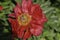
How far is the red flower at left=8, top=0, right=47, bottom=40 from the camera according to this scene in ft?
5.49

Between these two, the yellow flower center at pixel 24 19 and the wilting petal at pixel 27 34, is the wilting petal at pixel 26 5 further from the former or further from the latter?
the wilting petal at pixel 27 34

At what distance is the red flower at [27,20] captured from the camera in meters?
1.67

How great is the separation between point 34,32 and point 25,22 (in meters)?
0.10

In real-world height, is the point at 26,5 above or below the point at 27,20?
above

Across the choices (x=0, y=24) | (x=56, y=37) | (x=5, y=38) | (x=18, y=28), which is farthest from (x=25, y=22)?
(x=56, y=37)

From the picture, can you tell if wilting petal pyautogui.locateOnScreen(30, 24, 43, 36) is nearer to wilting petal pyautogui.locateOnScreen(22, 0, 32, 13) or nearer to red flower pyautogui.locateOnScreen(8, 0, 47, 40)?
red flower pyautogui.locateOnScreen(8, 0, 47, 40)

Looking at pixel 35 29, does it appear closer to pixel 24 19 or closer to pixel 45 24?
pixel 24 19

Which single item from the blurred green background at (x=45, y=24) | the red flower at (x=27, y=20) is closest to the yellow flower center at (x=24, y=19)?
the red flower at (x=27, y=20)

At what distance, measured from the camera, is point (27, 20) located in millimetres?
1720

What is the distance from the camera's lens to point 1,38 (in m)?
2.12

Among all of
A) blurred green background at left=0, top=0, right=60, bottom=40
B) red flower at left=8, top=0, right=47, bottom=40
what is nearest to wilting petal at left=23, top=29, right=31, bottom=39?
red flower at left=8, top=0, right=47, bottom=40

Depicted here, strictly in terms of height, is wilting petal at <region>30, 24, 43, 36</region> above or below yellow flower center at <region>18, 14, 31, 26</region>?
below

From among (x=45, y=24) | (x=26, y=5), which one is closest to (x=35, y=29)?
(x=26, y=5)

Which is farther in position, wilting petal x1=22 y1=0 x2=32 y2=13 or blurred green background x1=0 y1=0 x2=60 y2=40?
blurred green background x1=0 y1=0 x2=60 y2=40
